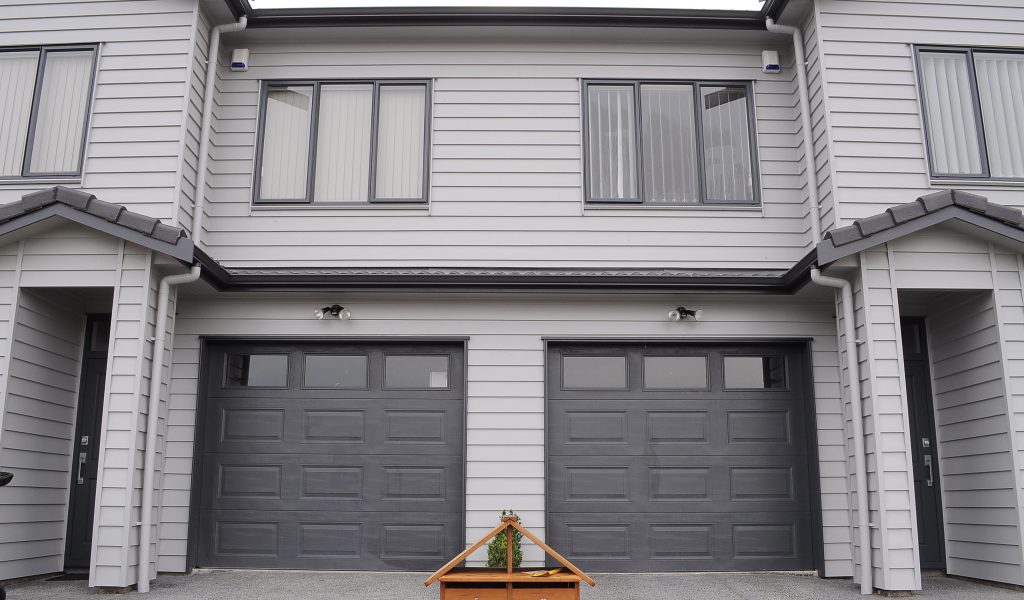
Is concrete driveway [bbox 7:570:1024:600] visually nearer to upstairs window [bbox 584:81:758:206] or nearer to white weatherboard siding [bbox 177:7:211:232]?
white weatherboard siding [bbox 177:7:211:232]

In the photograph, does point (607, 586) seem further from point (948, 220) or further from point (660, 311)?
point (948, 220)

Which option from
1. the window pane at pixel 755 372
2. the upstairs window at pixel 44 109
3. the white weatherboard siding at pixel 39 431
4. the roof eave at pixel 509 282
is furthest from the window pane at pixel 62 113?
the window pane at pixel 755 372

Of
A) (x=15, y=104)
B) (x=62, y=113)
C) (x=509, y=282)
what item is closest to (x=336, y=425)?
(x=509, y=282)

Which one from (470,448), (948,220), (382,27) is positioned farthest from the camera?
(382,27)

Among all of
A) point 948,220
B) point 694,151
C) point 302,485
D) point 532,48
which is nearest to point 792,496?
point 948,220

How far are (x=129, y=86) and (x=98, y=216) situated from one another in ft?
5.64

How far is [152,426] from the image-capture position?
654cm

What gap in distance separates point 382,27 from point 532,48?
1.53m

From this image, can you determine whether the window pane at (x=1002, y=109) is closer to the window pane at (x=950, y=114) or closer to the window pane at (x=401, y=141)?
the window pane at (x=950, y=114)

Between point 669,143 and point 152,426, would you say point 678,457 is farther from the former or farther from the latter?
point 152,426

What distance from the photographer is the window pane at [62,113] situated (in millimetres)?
7496

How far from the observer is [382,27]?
7906 millimetres

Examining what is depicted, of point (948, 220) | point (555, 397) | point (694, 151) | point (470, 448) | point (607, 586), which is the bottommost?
point (607, 586)

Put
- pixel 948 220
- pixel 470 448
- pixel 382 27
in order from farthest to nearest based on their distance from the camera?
pixel 382 27, pixel 470 448, pixel 948 220
